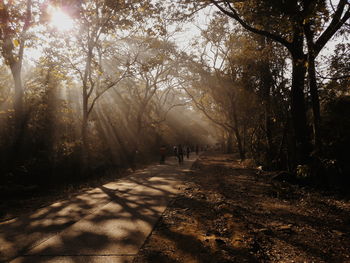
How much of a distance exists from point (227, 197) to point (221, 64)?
19.3 meters

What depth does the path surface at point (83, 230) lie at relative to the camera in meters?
4.07

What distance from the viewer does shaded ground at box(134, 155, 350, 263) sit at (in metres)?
4.12

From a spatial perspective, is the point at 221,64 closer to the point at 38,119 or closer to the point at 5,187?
the point at 38,119

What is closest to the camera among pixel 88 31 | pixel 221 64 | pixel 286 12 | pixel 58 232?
pixel 58 232

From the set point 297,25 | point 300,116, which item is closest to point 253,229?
point 297,25

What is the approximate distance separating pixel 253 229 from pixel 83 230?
3.78 metres

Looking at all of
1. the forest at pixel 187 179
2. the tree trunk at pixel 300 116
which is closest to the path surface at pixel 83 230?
the forest at pixel 187 179

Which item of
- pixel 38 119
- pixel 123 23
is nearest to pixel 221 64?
pixel 123 23

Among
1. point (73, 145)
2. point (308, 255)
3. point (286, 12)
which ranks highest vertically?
point (286, 12)

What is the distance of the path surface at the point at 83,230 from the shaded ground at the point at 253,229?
1.38 feet

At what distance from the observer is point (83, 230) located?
5254 mm

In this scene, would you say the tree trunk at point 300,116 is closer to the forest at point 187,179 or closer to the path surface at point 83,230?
the forest at point 187,179

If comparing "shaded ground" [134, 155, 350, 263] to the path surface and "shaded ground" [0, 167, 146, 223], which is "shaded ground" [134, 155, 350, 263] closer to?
the path surface

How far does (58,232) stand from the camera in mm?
5168
